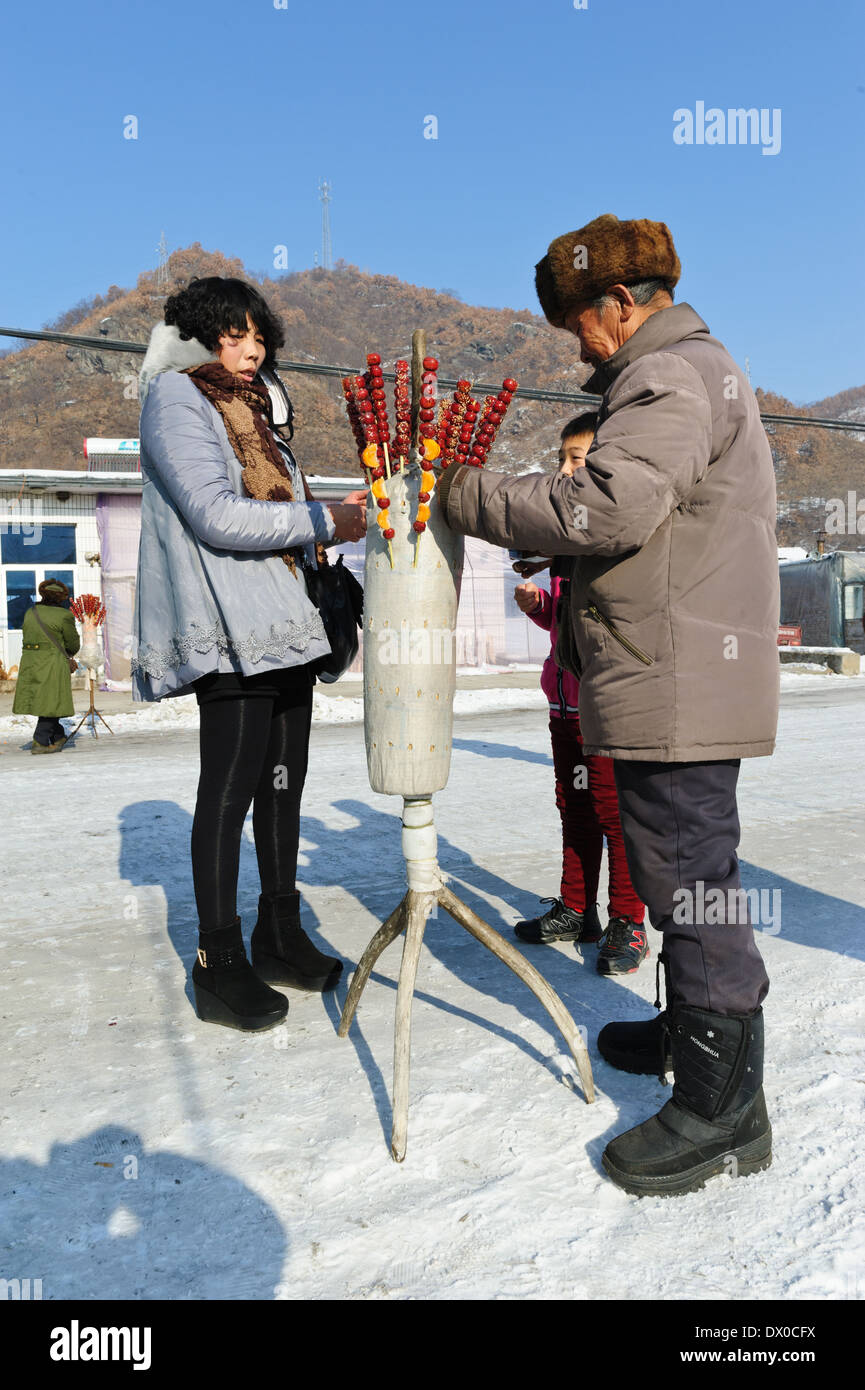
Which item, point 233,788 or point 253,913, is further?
point 253,913

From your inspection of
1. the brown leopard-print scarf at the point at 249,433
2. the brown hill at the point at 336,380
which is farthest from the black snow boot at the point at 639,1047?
→ the brown hill at the point at 336,380

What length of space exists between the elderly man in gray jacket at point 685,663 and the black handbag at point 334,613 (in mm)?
875

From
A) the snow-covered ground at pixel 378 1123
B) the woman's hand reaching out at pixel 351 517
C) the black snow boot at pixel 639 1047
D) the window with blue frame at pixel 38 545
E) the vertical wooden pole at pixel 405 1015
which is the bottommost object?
the snow-covered ground at pixel 378 1123

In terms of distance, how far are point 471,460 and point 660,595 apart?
0.64 metres

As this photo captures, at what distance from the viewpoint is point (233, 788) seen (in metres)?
2.81

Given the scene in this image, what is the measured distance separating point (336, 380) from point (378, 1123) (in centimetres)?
6853

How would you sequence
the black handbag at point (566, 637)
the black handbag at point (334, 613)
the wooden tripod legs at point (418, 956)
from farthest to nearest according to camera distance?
the black handbag at point (334, 613)
the black handbag at point (566, 637)
the wooden tripod legs at point (418, 956)

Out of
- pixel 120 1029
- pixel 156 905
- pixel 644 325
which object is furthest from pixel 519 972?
pixel 156 905

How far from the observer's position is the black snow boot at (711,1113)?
2.05 meters

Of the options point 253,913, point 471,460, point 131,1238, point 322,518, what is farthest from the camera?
point 253,913

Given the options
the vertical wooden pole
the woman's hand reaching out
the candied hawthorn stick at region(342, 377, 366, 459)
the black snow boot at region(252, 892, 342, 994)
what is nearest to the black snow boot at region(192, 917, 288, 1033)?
the black snow boot at region(252, 892, 342, 994)

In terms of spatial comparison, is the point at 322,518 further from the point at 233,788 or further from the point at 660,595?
the point at 660,595

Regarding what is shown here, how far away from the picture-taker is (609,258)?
2.20 m

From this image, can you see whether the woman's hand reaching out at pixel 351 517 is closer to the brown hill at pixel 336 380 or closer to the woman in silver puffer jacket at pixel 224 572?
the woman in silver puffer jacket at pixel 224 572
